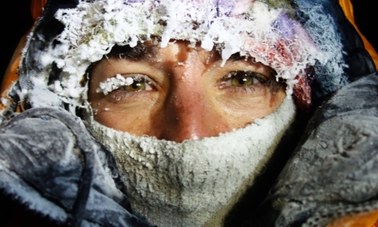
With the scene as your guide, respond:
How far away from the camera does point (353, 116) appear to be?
1.03 m

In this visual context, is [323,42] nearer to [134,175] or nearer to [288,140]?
[288,140]

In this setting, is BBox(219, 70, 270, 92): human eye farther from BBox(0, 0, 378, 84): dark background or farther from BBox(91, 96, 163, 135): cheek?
BBox(0, 0, 378, 84): dark background

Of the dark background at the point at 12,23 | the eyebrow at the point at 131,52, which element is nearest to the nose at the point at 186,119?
the eyebrow at the point at 131,52

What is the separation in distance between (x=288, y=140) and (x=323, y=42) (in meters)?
0.24

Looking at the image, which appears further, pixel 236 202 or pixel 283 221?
pixel 236 202

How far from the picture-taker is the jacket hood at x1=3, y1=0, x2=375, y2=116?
1.10 m

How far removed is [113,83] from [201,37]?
0.22 metres

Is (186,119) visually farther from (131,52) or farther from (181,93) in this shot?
(131,52)

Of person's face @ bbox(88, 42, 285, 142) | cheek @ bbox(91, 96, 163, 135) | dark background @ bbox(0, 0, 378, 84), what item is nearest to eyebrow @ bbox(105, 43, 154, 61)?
person's face @ bbox(88, 42, 285, 142)

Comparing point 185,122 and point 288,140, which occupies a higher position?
point 185,122

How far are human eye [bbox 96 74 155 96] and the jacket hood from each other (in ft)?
0.17

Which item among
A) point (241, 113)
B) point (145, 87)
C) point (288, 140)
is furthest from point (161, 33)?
point (288, 140)

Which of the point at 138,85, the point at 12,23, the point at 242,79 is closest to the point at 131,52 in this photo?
the point at 138,85

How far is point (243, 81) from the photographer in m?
1.20
